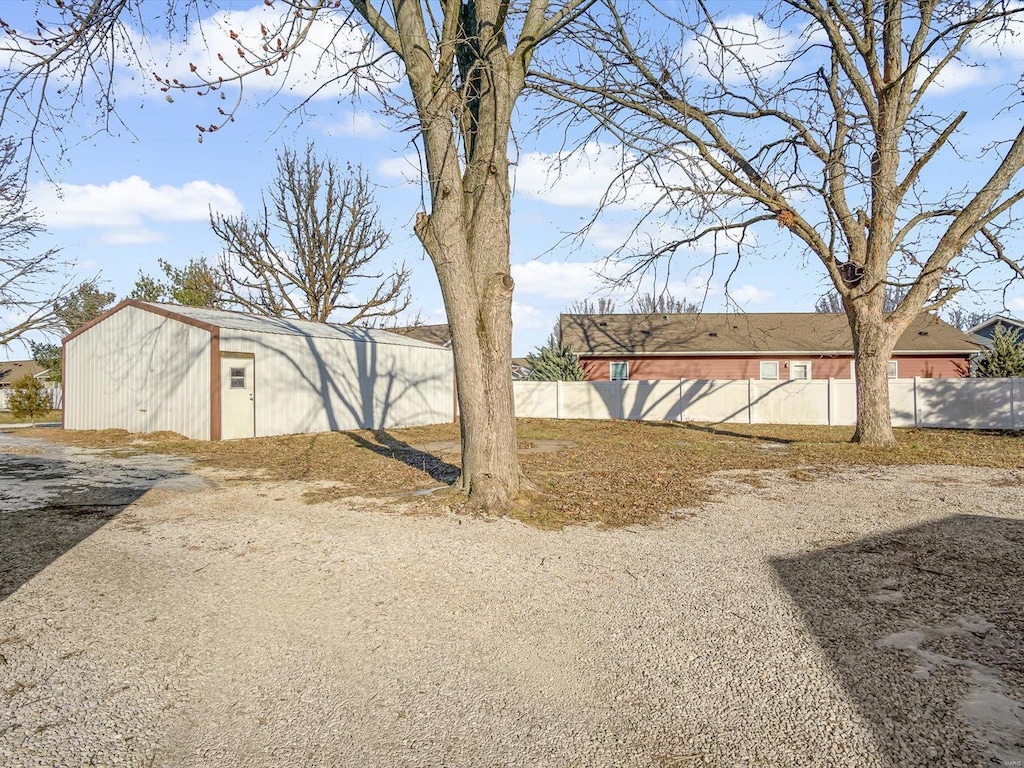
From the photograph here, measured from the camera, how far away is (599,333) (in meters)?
29.4

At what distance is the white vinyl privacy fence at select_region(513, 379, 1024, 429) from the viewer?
66.4 ft

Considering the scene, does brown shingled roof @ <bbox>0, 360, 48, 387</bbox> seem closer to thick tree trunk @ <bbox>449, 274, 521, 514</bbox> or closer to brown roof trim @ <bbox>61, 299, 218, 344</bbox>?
brown roof trim @ <bbox>61, 299, 218, 344</bbox>

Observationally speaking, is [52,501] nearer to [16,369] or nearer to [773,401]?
[773,401]

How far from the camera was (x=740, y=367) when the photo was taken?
27.3m

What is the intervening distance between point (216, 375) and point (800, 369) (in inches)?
882

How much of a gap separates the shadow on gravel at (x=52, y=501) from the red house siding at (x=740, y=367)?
20242 millimetres

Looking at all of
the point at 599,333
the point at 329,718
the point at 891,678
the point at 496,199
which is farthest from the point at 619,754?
the point at 599,333

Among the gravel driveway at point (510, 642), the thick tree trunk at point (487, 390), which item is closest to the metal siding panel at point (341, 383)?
the gravel driveway at point (510, 642)

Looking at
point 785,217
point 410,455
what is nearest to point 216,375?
point 410,455

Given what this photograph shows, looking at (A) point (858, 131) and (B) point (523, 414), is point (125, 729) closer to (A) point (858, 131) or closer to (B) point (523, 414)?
(A) point (858, 131)

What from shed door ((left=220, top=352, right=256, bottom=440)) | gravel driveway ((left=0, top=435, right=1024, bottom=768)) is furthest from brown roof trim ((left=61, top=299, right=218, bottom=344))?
gravel driveway ((left=0, top=435, right=1024, bottom=768))

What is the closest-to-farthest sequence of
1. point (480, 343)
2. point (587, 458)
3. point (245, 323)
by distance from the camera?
point (480, 343), point (587, 458), point (245, 323)

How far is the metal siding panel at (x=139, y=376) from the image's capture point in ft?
50.4

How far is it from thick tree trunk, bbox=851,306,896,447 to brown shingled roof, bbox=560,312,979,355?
41.3 feet
